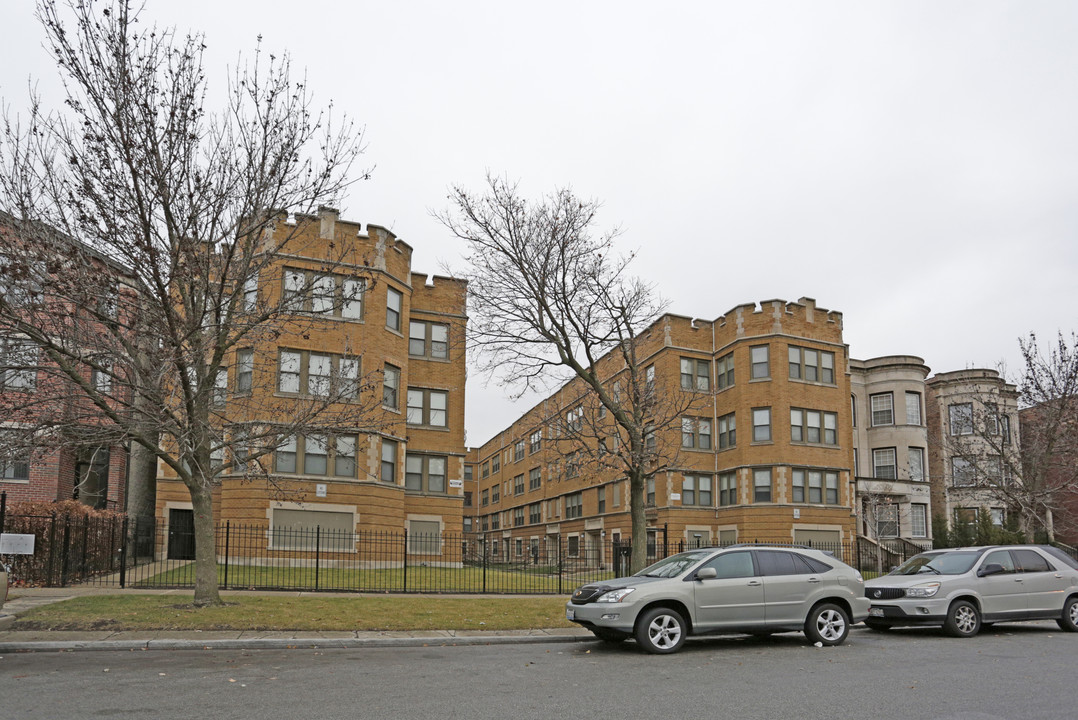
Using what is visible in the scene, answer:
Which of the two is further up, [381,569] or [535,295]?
[535,295]

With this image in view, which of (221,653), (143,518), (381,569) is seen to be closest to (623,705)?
(221,653)

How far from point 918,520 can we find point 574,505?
60.7 feet

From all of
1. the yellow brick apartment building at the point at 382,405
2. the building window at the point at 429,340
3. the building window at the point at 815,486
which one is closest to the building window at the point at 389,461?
the yellow brick apartment building at the point at 382,405

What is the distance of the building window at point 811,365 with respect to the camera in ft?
125

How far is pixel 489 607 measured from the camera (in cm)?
1755

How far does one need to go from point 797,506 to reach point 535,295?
1841cm

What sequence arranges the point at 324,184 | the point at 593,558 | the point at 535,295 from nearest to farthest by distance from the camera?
1. the point at 324,184
2. the point at 535,295
3. the point at 593,558

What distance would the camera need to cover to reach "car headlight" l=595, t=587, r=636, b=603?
1241cm

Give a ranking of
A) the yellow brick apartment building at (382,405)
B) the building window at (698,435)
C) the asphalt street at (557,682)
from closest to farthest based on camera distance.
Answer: the asphalt street at (557,682) → the yellow brick apartment building at (382,405) → the building window at (698,435)

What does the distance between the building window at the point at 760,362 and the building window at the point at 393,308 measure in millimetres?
16151

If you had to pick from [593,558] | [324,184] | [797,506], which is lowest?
[593,558]

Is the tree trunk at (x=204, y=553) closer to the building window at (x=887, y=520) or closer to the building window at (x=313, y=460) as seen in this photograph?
the building window at (x=313, y=460)

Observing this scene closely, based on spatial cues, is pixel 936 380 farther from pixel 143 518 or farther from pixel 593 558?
pixel 143 518

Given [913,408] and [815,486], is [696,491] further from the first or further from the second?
[913,408]
